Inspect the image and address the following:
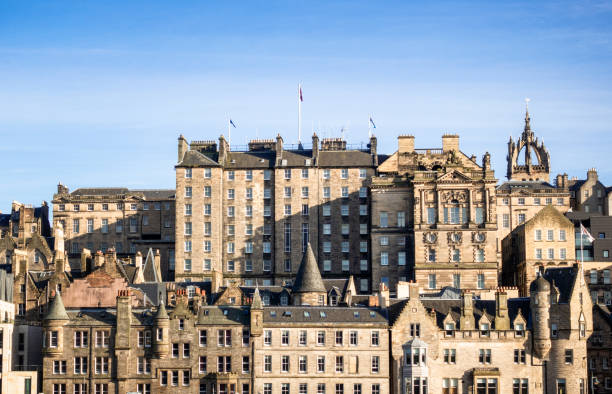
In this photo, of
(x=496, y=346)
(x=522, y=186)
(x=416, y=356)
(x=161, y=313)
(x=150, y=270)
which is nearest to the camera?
(x=416, y=356)

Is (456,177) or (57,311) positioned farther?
(456,177)

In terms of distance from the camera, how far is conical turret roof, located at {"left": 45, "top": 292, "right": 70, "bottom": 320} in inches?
4749

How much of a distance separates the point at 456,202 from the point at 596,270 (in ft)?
70.2

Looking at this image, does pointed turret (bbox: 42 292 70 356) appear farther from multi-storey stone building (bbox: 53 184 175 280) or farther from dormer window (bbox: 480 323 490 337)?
multi-storey stone building (bbox: 53 184 175 280)

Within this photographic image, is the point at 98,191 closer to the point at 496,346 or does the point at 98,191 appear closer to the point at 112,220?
the point at 112,220

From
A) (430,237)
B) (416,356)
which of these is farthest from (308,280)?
(430,237)

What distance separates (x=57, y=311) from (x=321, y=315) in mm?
26978

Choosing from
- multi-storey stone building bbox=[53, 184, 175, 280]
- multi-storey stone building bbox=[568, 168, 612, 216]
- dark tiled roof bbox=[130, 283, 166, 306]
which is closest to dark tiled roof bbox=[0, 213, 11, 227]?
multi-storey stone building bbox=[53, 184, 175, 280]

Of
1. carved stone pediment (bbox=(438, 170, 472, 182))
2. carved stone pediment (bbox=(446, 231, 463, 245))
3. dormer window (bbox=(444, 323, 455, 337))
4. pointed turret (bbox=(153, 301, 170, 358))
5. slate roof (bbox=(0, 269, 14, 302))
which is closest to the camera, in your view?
pointed turret (bbox=(153, 301, 170, 358))

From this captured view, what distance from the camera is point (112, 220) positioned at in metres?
173

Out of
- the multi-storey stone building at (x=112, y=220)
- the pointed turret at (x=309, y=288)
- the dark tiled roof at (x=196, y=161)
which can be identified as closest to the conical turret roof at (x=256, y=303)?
the pointed turret at (x=309, y=288)

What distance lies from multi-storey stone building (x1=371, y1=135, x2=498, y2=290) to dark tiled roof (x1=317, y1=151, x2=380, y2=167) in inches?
212

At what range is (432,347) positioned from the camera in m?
121

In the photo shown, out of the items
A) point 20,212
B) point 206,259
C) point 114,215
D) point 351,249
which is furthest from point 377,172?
point 20,212
